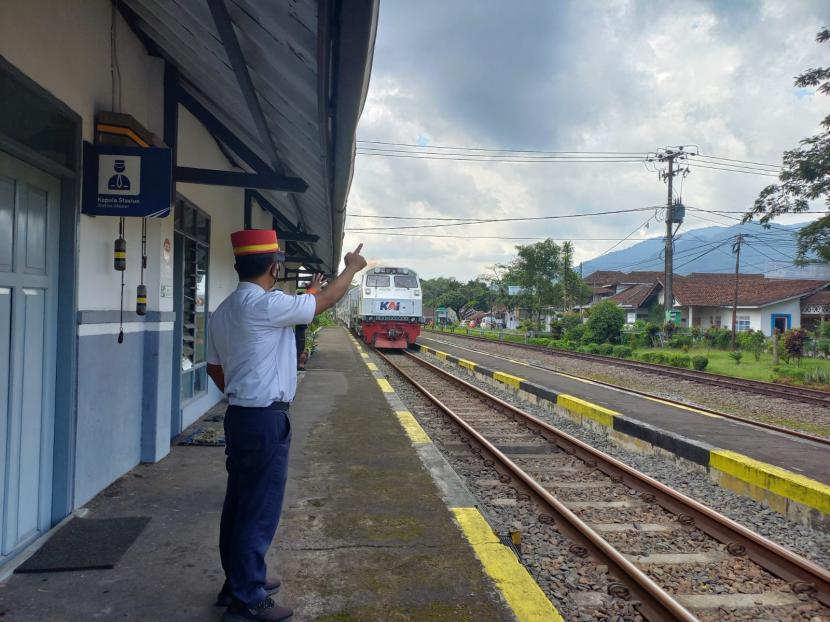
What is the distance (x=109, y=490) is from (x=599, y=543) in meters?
3.63

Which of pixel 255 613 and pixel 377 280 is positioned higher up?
pixel 377 280

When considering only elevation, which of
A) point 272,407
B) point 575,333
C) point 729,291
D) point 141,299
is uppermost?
point 729,291

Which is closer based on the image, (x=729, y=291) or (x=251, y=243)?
(x=251, y=243)

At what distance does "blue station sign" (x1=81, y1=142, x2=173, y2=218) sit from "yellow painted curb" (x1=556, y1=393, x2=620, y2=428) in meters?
6.48

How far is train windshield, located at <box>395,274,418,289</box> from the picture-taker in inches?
895

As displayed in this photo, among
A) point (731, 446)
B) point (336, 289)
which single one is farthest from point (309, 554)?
point (731, 446)

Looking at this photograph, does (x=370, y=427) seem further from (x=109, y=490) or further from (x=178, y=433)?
(x=109, y=490)

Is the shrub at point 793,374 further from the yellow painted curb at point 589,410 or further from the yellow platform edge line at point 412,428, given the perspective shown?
the yellow platform edge line at point 412,428

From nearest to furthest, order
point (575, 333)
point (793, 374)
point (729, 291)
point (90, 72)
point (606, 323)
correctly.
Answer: point (90, 72)
point (793, 374)
point (606, 323)
point (575, 333)
point (729, 291)

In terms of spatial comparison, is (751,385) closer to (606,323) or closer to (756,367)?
(756,367)

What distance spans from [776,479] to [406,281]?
1819 centimetres

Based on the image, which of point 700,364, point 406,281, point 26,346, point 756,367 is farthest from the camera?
point 406,281

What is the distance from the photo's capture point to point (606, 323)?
28.8 m

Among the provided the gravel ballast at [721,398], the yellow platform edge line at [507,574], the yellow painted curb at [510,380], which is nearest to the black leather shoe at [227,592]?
the yellow platform edge line at [507,574]
